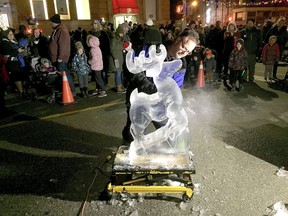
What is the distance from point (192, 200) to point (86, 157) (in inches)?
76.2

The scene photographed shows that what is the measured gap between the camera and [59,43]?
7.03 meters

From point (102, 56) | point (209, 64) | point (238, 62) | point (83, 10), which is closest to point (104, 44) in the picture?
point (102, 56)

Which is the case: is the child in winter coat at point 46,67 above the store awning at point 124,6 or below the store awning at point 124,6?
below

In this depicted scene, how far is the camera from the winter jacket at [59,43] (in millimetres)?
7004

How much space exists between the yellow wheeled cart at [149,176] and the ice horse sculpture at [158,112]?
89 millimetres

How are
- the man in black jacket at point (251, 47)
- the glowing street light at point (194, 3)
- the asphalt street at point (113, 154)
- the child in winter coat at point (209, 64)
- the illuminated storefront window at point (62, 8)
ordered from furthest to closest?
the glowing street light at point (194, 3)
the illuminated storefront window at point (62, 8)
the man in black jacket at point (251, 47)
the child in winter coat at point (209, 64)
the asphalt street at point (113, 154)

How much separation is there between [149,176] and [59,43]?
505 centimetres

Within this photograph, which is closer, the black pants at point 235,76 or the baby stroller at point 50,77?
the baby stroller at point 50,77

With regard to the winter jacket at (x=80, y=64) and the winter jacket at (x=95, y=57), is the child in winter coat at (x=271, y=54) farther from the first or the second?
the winter jacket at (x=80, y=64)

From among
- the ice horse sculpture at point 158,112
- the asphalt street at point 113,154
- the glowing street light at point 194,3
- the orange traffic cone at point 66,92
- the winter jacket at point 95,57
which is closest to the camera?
the ice horse sculpture at point 158,112

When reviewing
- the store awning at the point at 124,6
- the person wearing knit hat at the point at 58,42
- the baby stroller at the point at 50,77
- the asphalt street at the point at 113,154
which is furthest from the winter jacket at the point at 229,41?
the store awning at the point at 124,6

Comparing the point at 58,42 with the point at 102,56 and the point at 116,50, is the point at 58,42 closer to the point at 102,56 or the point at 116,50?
the point at 116,50

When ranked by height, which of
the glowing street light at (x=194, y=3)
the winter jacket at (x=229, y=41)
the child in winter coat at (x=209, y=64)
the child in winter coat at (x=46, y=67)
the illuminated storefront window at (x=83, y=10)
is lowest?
the child in winter coat at (x=209, y=64)

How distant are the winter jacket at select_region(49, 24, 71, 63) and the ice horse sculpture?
4.34 meters
